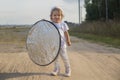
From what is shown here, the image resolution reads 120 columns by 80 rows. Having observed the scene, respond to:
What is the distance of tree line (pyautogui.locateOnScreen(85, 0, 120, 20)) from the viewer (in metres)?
57.9

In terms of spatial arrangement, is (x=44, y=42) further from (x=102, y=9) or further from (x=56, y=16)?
(x=102, y=9)

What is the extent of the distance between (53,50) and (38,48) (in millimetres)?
358

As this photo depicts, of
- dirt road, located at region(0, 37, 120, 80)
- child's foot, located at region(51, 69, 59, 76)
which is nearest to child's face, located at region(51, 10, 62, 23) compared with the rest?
child's foot, located at region(51, 69, 59, 76)

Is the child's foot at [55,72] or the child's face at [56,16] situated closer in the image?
the child's face at [56,16]

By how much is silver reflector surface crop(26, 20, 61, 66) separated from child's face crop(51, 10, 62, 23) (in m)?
0.18

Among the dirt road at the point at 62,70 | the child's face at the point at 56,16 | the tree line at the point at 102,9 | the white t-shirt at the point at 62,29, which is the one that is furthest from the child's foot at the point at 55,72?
the tree line at the point at 102,9

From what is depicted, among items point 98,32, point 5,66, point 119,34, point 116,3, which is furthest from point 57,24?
point 116,3

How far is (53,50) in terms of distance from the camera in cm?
931

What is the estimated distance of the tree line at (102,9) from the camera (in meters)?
57.9

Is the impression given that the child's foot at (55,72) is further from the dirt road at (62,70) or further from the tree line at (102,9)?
the tree line at (102,9)

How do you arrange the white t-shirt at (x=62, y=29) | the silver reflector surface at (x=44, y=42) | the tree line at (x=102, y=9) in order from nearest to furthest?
the silver reflector surface at (x=44, y=42) < the white t-shirt at (x=62, y=29) < the tree line at (x=102, y=9)

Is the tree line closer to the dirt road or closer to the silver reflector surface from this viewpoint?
the dirt road

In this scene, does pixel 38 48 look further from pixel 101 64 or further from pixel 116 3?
pixel 116 3

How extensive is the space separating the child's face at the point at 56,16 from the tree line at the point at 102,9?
43.3 meters
